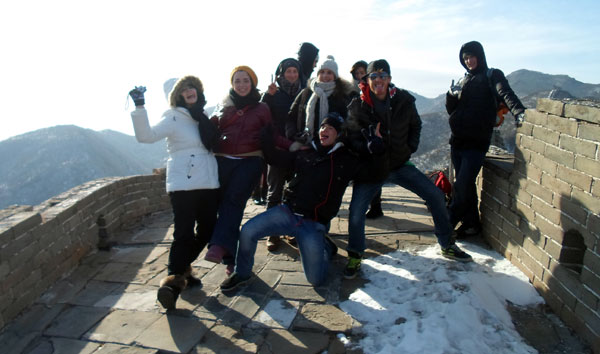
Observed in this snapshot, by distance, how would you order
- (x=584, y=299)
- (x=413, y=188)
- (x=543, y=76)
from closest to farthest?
(x=584, y=299)
(x=413, y=188)
(x=543, y=76)

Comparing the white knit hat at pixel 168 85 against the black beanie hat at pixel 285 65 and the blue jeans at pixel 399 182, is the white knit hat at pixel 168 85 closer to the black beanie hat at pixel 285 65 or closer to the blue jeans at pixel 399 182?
the black beanie hat at pixel 285 65

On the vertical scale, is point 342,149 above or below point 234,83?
below

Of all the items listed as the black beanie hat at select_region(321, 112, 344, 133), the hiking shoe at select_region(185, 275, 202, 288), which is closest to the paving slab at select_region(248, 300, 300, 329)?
the hiking shoe at select_region(185, 275, 202, 288)

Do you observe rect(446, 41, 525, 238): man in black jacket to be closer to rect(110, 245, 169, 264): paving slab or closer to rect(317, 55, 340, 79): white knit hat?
rect(317, 55, 340, 79): white knit hat

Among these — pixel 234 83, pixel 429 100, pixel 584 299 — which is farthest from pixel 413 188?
pixel 429 100

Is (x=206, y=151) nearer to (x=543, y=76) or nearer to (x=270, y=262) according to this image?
(x=270, y=262)

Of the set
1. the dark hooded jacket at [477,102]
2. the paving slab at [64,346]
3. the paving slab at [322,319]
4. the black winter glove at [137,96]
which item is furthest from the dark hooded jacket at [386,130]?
the paving slab at [64,346]

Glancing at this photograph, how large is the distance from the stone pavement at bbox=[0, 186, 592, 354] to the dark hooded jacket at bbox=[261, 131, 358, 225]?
792 mm

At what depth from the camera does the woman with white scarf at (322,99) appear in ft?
13.2

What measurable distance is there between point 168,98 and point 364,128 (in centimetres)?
187

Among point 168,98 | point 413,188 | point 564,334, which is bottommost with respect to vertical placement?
point 564,334

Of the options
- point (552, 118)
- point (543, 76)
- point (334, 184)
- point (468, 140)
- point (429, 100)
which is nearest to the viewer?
point (552, 118)

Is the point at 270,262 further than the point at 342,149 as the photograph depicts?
Yes

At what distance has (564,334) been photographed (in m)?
3.06
